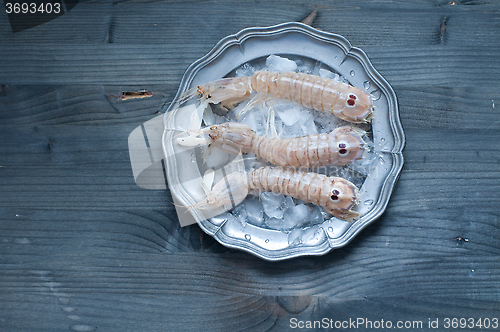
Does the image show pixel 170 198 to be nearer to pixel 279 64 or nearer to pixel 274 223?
pixel 274 223

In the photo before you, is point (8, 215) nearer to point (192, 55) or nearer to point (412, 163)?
point (192, 55)

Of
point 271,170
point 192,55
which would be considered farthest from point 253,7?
point 271,170

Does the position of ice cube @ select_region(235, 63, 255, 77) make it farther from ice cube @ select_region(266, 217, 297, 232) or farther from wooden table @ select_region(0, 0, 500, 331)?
ice cube @ select_region(266, 217, 297, 232)

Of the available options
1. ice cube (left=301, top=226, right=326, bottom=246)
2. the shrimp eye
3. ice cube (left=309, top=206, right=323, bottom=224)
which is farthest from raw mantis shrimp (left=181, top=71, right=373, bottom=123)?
ice cube (left=301, top=226, right=326, bottom=246)

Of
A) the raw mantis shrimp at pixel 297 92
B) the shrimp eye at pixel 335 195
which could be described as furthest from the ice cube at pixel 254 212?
the raw mantis shrimp at pixel 297 92

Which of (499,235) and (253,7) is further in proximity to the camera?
(253,7)

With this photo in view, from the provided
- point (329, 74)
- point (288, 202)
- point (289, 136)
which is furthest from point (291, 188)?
point (329, 74)
